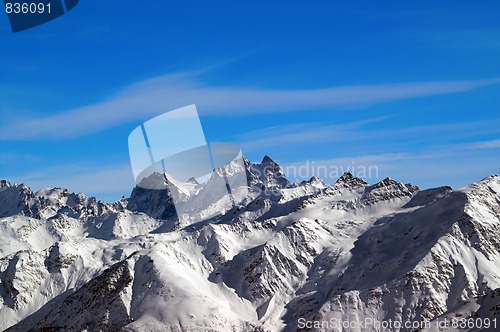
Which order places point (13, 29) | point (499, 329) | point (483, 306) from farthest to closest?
point (483, 306) → point (499, 329) → point (13, 29)

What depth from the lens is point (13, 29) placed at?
330 ft

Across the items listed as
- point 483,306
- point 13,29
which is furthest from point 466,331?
point 13,29

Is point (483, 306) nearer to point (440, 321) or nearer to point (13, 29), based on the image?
point (440, 321)

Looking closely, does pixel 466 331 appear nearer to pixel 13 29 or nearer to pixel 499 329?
pixel 499 329

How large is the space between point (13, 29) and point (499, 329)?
128573 mm

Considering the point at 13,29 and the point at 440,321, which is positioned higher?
the point at 13,29

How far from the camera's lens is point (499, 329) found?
159m

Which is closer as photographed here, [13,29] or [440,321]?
[13,29]

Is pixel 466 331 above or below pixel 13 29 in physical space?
below

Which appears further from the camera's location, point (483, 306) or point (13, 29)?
point (483, 306)

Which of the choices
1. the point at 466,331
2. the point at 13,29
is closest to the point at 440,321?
the point at 466,331

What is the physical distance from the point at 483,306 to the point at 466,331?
968 cm

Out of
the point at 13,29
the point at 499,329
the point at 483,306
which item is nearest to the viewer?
the point at 13,29

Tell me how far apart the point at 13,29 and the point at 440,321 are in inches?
5179
